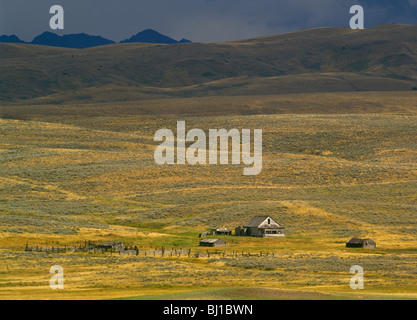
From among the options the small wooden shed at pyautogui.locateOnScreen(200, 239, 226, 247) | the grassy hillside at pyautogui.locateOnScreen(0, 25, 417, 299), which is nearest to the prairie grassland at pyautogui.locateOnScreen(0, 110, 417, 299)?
the grassy hillside at pyautogui.locateOnScreen(0, 25, 417, 299)

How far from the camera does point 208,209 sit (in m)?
80.2

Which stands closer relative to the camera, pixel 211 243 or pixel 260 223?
pixel 211 243

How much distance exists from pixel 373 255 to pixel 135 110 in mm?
142645

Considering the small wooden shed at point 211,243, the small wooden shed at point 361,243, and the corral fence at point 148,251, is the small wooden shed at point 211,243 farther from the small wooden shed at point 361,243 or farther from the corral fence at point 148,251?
the small wooden shed at point 361,243

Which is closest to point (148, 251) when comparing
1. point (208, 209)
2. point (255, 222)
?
point (255, 222)

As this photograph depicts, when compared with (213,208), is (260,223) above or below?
below

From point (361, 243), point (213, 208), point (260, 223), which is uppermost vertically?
point (213, 208)

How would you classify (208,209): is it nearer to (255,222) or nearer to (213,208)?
(213,208)

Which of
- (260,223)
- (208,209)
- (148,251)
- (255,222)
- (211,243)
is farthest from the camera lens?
(208,209)

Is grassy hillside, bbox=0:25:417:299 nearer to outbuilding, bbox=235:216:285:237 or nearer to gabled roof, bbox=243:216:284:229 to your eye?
outbuilding, bbox=235:216:285:237

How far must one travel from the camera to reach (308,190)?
90500 mm

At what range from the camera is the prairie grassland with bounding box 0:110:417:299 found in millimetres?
42594

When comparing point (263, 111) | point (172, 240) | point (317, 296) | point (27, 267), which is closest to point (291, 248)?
point (172, 240)
